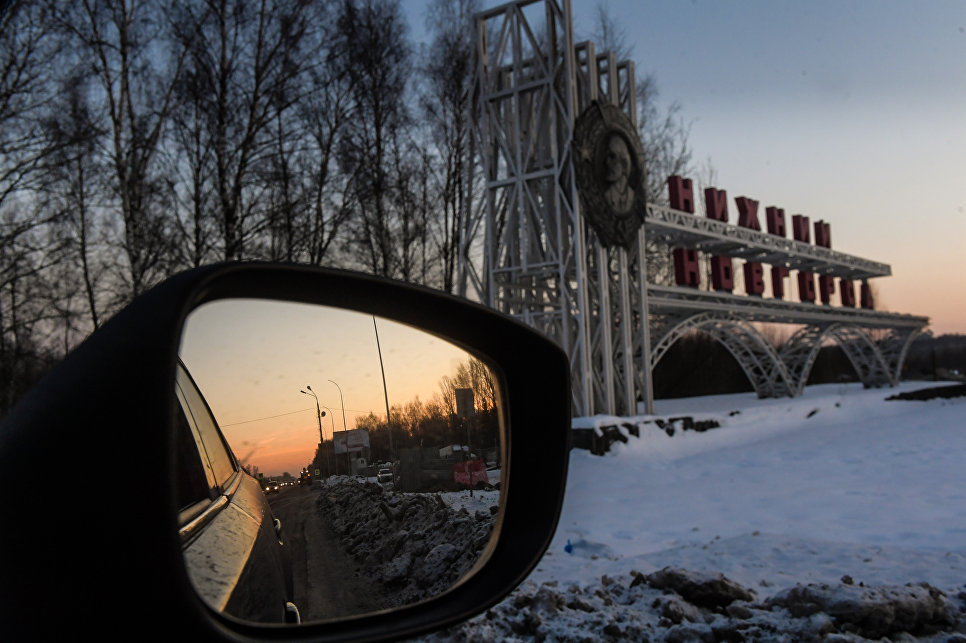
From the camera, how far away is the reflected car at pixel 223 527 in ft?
2.68

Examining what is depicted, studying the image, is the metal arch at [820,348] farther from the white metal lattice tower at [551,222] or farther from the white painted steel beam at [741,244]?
the white metal lattice tower at [551,222]

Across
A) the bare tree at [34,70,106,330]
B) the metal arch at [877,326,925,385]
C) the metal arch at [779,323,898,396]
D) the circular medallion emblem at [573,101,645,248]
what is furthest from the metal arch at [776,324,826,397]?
the bare tree at [34,70,106,330]

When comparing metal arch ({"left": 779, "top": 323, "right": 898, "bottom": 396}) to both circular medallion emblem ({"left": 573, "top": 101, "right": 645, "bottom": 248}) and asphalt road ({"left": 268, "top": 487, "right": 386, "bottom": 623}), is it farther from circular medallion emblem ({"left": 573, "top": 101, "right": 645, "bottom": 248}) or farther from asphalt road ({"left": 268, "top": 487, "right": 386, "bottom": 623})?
asphalt road ({"left": 268, "top": 487, "right": 386, "bottom": 623})

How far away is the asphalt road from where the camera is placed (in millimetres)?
928

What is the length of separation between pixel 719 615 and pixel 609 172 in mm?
11989

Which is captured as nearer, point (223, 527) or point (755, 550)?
point (223, 527)

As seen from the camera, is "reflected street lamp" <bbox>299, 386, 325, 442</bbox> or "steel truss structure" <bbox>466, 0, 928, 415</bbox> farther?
"steel truss structure" <bbox>466, 0, 928, 415</bbox>

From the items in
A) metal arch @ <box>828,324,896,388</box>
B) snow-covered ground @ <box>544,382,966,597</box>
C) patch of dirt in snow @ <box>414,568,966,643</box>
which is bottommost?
snow-covered ground @ <box>544,382,966,597</box>

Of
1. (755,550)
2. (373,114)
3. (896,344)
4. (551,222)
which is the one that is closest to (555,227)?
Answer: (551,222)

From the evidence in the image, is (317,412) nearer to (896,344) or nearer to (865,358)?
(865,358)

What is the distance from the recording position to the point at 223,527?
39.9 inches

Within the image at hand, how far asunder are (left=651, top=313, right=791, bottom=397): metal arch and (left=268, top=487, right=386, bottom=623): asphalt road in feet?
55.6

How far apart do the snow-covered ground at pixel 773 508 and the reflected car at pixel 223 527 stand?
3.63 metres

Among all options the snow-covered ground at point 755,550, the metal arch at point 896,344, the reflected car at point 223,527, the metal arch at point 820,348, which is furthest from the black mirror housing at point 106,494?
the metal arch at point 896,344
